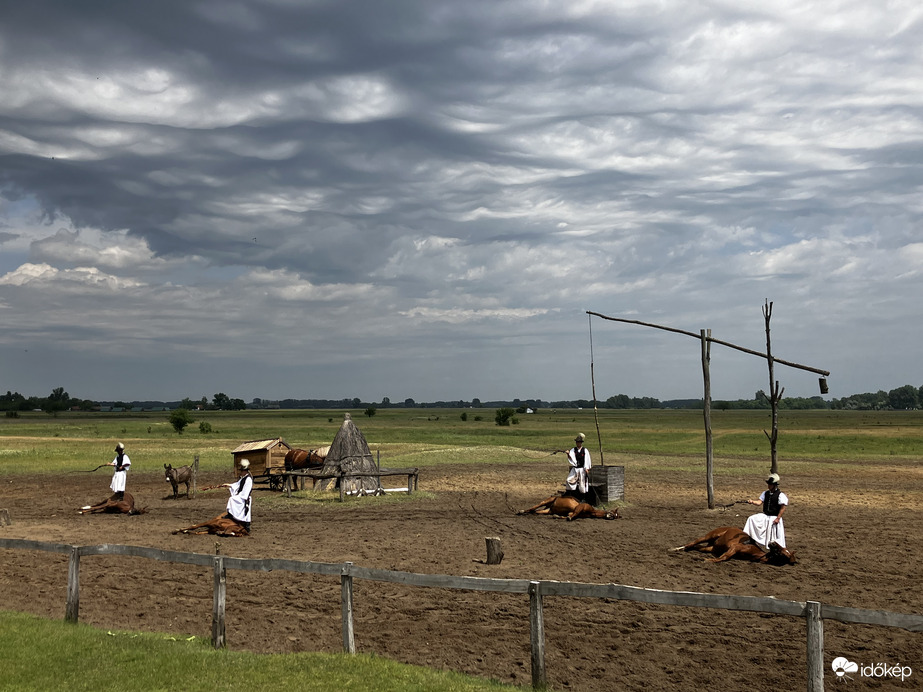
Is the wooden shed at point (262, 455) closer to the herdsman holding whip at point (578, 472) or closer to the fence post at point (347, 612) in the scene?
the herdsman holding whip at point (578, 472)

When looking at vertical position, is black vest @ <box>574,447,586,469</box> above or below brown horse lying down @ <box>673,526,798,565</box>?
above

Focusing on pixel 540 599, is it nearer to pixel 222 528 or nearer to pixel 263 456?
pixel 222 528

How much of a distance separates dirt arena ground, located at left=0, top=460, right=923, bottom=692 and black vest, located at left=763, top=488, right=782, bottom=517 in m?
1.11

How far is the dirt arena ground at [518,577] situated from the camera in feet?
31.0

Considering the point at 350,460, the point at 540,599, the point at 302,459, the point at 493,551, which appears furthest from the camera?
the point at 302,459

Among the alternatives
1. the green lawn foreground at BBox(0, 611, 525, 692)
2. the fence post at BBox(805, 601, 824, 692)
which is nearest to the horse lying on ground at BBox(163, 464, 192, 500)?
the green lawn foreground at BBox(0, 611, 525, 692)

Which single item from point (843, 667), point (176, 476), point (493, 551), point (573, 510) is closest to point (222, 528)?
point (493, 551)

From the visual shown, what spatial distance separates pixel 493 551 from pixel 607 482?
1073 centimetres

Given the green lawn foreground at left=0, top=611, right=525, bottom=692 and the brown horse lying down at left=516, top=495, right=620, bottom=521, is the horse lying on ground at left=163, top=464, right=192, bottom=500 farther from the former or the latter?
the green lawn foreground at left=0, top=611, right=525, bottom=692

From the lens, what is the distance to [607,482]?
24.7 meters

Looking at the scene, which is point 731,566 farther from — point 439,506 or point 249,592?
point 439,506

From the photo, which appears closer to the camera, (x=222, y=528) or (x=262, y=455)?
(x=222, y=528)

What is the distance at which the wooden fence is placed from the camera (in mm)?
6980

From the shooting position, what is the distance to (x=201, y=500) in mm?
27344
